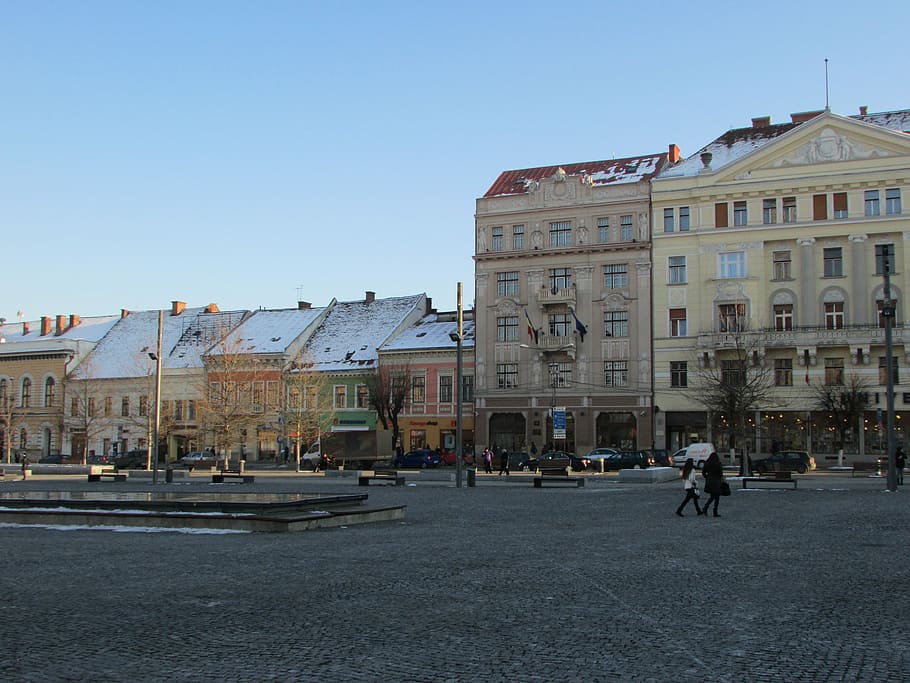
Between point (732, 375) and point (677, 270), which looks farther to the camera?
point (677, 270)

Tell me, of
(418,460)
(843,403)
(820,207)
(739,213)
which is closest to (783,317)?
(820,207)

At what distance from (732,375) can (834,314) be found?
32.4ft

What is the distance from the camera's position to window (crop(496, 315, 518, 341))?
212 ft

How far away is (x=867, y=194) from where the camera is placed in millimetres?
56281

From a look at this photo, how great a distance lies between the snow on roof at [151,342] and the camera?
75062mm

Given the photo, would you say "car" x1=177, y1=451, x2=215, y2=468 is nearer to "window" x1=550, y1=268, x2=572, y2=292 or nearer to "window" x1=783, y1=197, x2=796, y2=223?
"window" x1=550, y1=268, x2=572, y2=292

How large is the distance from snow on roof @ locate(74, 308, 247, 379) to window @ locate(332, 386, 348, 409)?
33.8ft

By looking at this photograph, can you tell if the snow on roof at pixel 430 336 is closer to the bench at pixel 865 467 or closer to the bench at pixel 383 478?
the bench at pixel 383 478

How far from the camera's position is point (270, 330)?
74562mm

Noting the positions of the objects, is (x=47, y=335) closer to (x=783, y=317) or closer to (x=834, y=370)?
(x=783, y=317)

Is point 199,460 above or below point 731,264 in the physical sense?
below

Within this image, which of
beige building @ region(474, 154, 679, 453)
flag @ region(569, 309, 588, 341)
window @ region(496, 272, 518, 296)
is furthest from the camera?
window @ region(496, 272, 518, 296)

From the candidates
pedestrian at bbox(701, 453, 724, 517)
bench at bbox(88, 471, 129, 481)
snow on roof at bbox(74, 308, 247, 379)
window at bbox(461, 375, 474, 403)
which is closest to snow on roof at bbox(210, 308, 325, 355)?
snow on roof at bbox(74, 308, 247, 379)

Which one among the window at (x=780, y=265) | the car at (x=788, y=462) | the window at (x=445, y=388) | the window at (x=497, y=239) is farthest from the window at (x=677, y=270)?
the window at (x=445, y=388)
